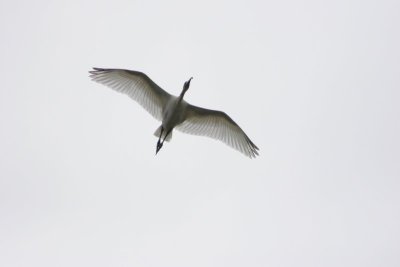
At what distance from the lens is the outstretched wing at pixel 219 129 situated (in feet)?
79.4

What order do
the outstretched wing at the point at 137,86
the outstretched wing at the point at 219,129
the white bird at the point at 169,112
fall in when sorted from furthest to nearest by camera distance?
→ the outstretched wing at the point at 219,129, the white bird at the point at 169,112, the outstretched wing at the point at 137,86

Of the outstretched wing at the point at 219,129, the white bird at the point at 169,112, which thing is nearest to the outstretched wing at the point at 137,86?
the white bird at the point at 169,112

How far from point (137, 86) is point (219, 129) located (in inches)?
119

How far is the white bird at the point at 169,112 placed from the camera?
2295 cm

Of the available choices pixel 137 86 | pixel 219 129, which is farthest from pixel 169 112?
pixel 219 129

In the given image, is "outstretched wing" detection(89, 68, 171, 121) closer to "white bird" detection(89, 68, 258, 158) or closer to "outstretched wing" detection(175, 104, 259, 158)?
"white bird" detection(89, 68, 258, 158)

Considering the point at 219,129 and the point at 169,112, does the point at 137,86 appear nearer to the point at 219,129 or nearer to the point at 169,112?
the point at 169,112

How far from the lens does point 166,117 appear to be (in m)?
23.1

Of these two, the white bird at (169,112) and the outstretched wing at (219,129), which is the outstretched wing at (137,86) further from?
the outstretched wing at (219,129)

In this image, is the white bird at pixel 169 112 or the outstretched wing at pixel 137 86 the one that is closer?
the outstretched wing at pixel 137 86

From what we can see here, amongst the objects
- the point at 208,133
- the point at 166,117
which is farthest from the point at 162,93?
the point at 208,133

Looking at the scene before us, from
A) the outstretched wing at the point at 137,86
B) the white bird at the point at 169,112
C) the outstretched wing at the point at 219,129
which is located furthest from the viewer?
the outstretched wing at the point at 219,129

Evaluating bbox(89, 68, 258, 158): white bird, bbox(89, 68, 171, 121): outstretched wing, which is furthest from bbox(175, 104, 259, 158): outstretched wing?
bbox(89, 68, 171, 121): outstretched wing

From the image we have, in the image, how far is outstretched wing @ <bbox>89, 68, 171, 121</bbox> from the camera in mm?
22781
